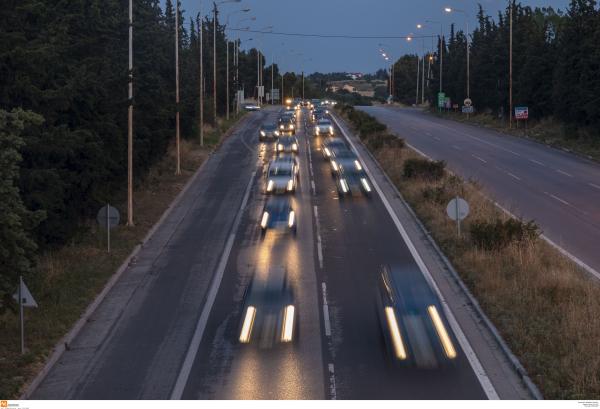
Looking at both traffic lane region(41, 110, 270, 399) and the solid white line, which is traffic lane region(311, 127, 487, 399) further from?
traffic lane region(41, 110, 270, 399)

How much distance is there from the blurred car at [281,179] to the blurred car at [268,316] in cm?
1403

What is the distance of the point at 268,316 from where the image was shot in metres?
13.0

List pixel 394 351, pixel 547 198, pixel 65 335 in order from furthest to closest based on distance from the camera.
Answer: pixel 547 198 < pixel 65 335 < pixel 394 351

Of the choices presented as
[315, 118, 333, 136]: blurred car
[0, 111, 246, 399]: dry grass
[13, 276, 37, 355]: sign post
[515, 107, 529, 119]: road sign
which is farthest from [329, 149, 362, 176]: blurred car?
[515, 107, 529, 119]: road sign

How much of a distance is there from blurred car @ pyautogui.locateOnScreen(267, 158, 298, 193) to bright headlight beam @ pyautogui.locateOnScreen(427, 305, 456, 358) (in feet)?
54.6

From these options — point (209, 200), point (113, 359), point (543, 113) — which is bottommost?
point (113, 359)

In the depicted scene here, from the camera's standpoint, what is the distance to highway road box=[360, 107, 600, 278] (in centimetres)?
2053

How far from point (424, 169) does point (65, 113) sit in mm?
17140

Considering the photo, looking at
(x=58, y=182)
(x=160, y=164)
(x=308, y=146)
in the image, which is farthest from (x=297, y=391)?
(x=308, y=146)

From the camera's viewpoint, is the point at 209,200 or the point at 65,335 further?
the point at 209,200

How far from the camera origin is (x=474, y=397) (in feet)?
31.7

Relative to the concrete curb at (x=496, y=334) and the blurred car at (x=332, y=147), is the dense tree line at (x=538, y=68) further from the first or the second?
the concrete curb at (x=496, y=334)

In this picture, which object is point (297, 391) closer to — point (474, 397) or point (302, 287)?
point (474, 397)

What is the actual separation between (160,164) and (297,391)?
25.8 metres
